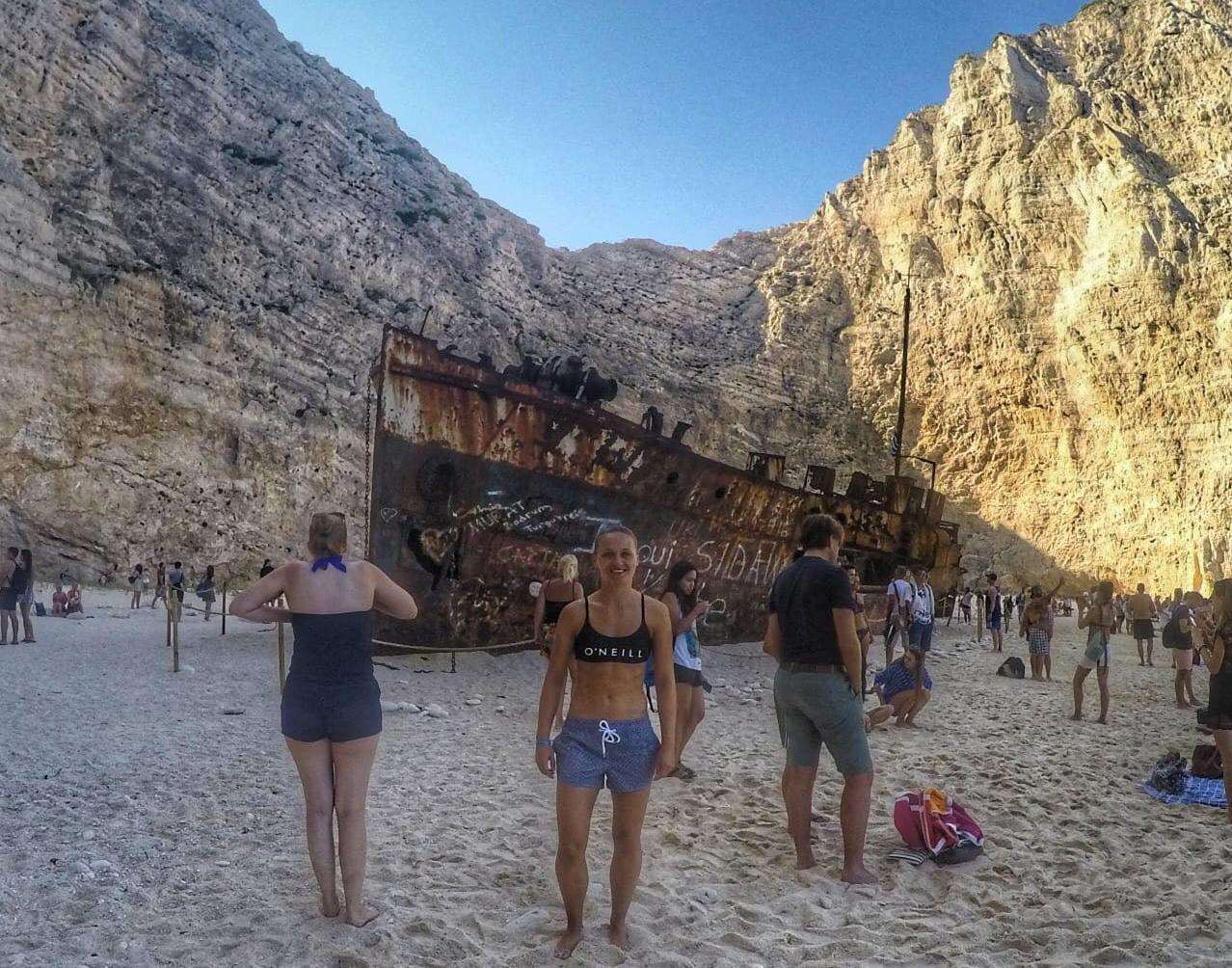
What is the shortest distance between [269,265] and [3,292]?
734 cm

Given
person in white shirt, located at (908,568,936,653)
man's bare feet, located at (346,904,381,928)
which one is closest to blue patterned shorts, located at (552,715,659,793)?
man's bare feet, located at (346,904,381,928)

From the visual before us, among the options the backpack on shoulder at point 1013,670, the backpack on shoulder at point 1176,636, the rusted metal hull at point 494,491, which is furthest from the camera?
the backpack on shoulder at point 1013,670

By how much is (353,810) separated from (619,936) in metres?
1.00

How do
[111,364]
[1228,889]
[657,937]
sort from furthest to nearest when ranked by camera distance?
[111,364] < [1228,889] < [657,937]

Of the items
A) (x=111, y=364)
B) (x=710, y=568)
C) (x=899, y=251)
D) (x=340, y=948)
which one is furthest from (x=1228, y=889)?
(x=899, y=251)

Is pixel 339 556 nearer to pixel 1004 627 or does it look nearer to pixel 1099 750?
pixel 1099 750

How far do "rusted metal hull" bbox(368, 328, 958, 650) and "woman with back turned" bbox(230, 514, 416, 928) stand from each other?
5982 mm

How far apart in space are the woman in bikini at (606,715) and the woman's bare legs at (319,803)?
2.41 feet

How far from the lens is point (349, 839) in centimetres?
278

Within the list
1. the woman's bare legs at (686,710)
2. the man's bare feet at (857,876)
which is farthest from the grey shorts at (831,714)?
the woman's bare legs at (686,710)

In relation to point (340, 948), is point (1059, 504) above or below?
above

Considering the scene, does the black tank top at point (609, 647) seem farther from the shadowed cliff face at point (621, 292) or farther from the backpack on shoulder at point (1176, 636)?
the shadowed cliff face at point (621, 292)

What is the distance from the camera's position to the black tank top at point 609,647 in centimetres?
258

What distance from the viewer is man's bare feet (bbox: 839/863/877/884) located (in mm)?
3346
